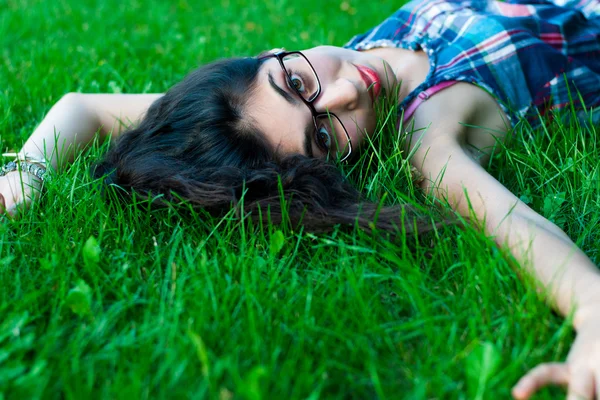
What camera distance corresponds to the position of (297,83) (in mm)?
2275

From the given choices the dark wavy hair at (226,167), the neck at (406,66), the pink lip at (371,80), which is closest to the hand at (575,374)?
the dark wavy hair at (226,167)

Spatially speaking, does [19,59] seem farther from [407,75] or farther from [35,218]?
[407,75]

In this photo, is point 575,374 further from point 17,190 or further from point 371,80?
point 17,190

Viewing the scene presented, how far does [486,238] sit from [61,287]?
3.84 ft

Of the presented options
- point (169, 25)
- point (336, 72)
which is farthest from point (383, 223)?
point (169, 25)

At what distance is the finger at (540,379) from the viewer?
125 cm

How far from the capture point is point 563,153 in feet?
7.84

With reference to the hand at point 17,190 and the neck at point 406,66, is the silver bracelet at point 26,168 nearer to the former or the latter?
the hand at point 17,190

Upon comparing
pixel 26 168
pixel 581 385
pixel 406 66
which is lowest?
pixel 581 385

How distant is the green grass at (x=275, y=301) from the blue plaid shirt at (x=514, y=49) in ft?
0.60

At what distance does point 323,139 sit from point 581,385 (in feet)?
4.26

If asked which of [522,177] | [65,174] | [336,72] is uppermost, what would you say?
[336,72]

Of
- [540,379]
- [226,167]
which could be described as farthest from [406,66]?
[540,379]

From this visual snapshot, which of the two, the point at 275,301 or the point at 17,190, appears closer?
the point at 275,301
